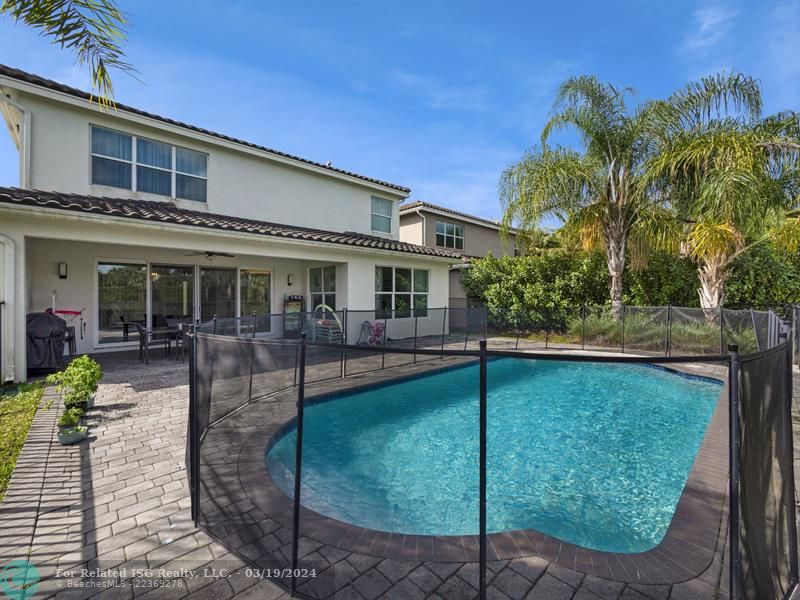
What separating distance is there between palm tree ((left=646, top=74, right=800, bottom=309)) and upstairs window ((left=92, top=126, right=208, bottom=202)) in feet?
44.3

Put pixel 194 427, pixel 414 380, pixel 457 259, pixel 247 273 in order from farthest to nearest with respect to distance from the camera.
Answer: pixel 457 259 → pixel 247 273 → pixel 414 380 → pixel 194 427

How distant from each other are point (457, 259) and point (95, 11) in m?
12.7

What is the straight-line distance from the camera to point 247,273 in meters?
12.5

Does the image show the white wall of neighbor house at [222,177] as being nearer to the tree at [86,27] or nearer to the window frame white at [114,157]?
the window frame white at [114,157]

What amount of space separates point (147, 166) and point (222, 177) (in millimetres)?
2001

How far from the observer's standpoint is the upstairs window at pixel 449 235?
69.5 ft

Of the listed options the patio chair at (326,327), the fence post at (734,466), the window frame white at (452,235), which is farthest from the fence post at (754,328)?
the window frame white at (452,235)

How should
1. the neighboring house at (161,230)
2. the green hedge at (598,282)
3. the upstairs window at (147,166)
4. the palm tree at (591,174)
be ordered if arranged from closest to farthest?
the neighboring house at (161,230) → the upstairs window at (147,166) → the palm tree at (591,174) → the green hedge at (598,282)

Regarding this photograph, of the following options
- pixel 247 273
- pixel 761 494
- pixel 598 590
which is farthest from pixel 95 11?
pixel 247 273

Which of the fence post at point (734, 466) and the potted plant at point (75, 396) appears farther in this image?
the potted plant at point (75, 396)

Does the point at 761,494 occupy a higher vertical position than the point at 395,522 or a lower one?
higher

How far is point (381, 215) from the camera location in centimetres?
1603

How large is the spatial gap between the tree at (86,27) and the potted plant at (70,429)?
3.68 meters

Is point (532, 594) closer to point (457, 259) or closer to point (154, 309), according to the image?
point (154, 309)
